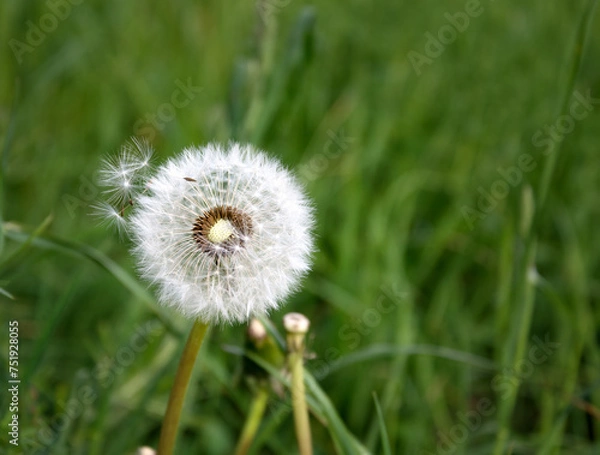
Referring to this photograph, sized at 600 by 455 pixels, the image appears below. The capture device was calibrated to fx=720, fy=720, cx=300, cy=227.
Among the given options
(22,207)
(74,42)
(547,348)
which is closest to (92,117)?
(74,42)

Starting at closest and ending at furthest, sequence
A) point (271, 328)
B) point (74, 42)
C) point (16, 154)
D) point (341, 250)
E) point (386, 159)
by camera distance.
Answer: point (271, 328)
point (341, 250)
point (16, 154)
point (386, 159)
point (74, 42)

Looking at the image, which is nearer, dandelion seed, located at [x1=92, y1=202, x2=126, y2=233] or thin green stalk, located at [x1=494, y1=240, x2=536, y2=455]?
dandelion seed, located at [x1=92, y1=202, x2=126, y2=233]

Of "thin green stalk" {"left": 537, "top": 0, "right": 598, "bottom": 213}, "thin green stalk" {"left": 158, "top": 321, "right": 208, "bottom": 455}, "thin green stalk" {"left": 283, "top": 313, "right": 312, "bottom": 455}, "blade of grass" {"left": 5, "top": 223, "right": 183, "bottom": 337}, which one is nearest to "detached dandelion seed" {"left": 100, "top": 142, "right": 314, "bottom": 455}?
"thin green stalk" {"left": 158, "top": 321, "right": 208, "bottom": 455}

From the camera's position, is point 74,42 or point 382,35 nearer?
point 74,42

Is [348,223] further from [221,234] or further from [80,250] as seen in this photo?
[221,234]

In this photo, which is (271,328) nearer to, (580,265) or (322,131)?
(580,265)

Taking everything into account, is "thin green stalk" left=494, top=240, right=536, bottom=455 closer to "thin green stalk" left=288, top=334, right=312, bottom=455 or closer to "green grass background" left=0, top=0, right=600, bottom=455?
"green grass background" left=0, top=0, right=600, bottom=455

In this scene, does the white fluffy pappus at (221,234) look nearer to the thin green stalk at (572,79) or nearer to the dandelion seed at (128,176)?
the dandelion seed at (128,176)
